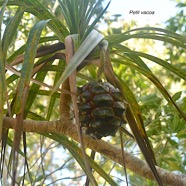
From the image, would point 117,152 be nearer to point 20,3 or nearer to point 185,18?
point 20,3

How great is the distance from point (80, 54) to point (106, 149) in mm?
225

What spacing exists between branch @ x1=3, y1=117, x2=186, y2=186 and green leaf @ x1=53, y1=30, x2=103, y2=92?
202mm

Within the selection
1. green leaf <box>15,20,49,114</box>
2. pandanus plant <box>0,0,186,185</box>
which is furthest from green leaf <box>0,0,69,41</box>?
green leaf <box>15,20,49,114</box>

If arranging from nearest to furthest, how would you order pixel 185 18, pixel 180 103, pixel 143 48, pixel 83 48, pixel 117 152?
1. pixel 83 48
2. pixel 117 152
3. pixel 180 103
4. pixel 185 18
5. pixel 143 48

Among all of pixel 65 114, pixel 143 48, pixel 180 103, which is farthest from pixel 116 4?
pixel 143 48

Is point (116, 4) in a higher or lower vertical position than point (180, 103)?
higher

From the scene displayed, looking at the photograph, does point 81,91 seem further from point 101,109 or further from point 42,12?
point 42,12

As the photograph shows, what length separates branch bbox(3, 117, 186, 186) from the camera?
0.68 metres

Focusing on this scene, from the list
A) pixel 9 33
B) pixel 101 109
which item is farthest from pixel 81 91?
pixel 9 33

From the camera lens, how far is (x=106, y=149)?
0.73 m

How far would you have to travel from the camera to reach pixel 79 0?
0.87m

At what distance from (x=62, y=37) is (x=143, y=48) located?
217 cm

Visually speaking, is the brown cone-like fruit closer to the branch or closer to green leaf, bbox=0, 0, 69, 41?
the branch

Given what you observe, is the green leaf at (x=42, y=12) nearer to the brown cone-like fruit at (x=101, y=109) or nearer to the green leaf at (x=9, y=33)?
the green leaf at (x=9, y=33)
